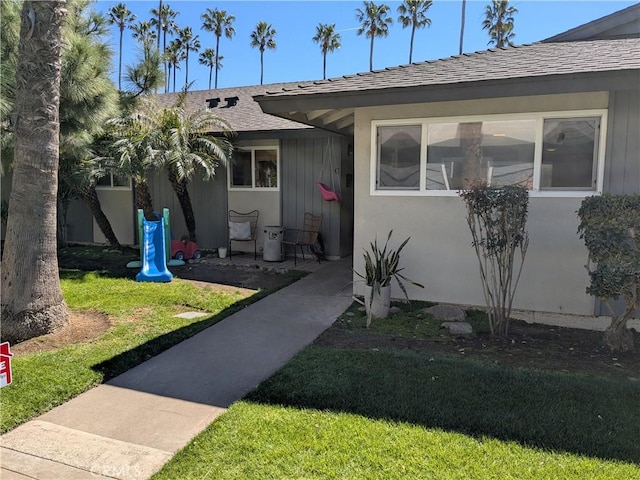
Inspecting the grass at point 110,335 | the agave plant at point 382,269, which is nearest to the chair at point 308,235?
the grass at point 110,335

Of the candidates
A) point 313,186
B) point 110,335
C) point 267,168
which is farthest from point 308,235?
point 110,335

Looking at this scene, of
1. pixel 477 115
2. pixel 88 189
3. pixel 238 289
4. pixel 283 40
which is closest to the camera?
pixel 477 115

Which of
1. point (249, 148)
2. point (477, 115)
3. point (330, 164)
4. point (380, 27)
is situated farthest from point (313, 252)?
point (380, 27)

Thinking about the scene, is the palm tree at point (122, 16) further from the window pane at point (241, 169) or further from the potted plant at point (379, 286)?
the potted plant at point (379, 286)

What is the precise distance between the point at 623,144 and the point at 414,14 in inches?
1379

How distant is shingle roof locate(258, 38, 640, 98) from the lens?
480 cm

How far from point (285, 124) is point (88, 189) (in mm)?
4619

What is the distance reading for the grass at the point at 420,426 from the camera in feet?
8.43

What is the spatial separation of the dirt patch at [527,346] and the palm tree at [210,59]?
40056 millimetres

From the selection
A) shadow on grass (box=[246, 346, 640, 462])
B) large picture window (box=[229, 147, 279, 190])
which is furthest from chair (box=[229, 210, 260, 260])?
shadow on grass (box=[246, 346, 640, 462])

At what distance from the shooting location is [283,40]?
3872 centimetres

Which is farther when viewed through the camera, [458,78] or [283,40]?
[283,40]

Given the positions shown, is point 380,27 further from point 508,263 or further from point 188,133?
point 508,263

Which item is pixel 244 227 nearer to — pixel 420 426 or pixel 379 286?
pixel 379 286
